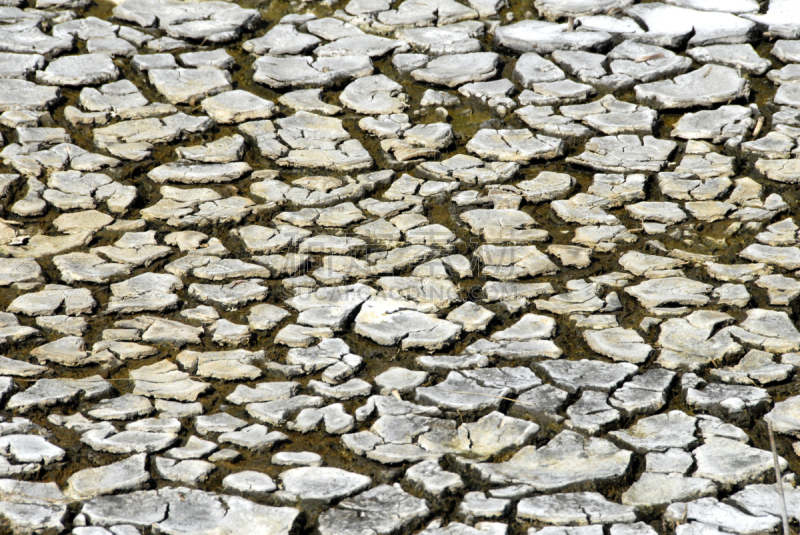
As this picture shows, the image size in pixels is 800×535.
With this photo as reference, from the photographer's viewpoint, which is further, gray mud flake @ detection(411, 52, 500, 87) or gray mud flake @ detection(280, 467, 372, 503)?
gray mud flake @ detection(411, 52, 500, 87)

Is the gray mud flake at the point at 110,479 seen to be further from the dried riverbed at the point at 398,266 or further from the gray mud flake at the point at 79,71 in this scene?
the gray mud flake at the point at 79,71

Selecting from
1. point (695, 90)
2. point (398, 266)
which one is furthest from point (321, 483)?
point (695, 90)

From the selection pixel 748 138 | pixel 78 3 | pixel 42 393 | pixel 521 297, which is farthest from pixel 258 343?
pixel 78 3

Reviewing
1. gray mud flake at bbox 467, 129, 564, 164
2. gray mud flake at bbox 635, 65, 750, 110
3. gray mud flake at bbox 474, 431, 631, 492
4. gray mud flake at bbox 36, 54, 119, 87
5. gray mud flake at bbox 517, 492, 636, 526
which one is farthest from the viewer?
gray mud flake at bbox 36, 54, 119, 87

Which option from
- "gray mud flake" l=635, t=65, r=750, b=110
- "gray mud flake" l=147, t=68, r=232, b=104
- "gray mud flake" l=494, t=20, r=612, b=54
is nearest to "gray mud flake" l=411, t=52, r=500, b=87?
"gray mud flake" l=494, t=20, r=612, b=54

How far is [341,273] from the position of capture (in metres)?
2.79

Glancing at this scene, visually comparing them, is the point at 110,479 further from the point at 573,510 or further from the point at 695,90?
the point at 695,90

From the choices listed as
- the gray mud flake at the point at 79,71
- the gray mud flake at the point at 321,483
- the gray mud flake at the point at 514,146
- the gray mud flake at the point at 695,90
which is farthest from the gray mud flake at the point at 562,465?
the gray mud flake at the point at 79,71

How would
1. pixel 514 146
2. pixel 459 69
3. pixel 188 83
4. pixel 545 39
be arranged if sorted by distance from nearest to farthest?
pixel 514 146 → pixel 188 83 → pixel 459 69 → pixel 545 39

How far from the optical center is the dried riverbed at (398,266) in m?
1.96

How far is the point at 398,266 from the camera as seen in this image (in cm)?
281

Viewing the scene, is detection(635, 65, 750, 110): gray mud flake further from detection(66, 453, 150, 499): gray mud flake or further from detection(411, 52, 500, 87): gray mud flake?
detection(66, 453, 150, 499): gray mud flake

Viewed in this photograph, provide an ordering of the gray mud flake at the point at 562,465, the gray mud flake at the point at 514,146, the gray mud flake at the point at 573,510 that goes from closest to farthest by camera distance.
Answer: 1. the gray mud flake at the point at 573,510
2. the gray mud flake at the point at 562,465
3. the gray mud flake at the point at 514,146

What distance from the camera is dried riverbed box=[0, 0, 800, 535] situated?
196 centimetres
